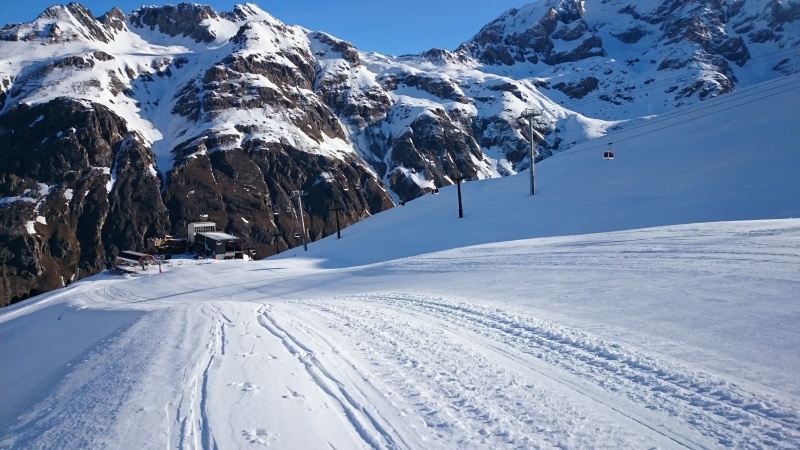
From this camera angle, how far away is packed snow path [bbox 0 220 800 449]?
17.1 feet

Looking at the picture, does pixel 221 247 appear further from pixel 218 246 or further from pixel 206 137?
pixel 206 137

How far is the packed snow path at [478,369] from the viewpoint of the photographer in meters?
5.22

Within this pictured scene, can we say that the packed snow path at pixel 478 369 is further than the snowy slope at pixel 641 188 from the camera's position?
No

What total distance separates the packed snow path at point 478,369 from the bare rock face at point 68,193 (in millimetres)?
110314

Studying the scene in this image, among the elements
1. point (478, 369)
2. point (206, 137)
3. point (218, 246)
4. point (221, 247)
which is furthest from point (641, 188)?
point (206, 137)

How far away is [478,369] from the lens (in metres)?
7.01

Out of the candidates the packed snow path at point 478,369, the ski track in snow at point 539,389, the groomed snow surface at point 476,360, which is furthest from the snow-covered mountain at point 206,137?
the ski track in snow at point 539,389

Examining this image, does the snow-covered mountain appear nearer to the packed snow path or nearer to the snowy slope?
the snowy slope

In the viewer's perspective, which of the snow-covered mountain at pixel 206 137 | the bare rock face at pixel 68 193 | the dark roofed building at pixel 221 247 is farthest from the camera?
the snow-covered mountain at pixel 206 137

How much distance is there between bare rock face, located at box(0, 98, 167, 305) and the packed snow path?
4343 inches

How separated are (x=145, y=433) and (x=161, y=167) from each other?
13853 cm

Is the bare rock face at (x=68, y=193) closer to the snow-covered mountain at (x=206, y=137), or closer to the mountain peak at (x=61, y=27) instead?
the snow-covered mountain at (x=206, y=137)

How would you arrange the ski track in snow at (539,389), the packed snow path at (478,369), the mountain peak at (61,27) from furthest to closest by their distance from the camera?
the mountain peak at (61,27) → the packed snow path at (478,369) → the ski track in snow at (539,389)

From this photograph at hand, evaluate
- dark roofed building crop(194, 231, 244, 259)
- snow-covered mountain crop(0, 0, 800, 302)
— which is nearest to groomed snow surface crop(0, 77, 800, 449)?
dark roofed building crop(194, 231, 244, 259)
